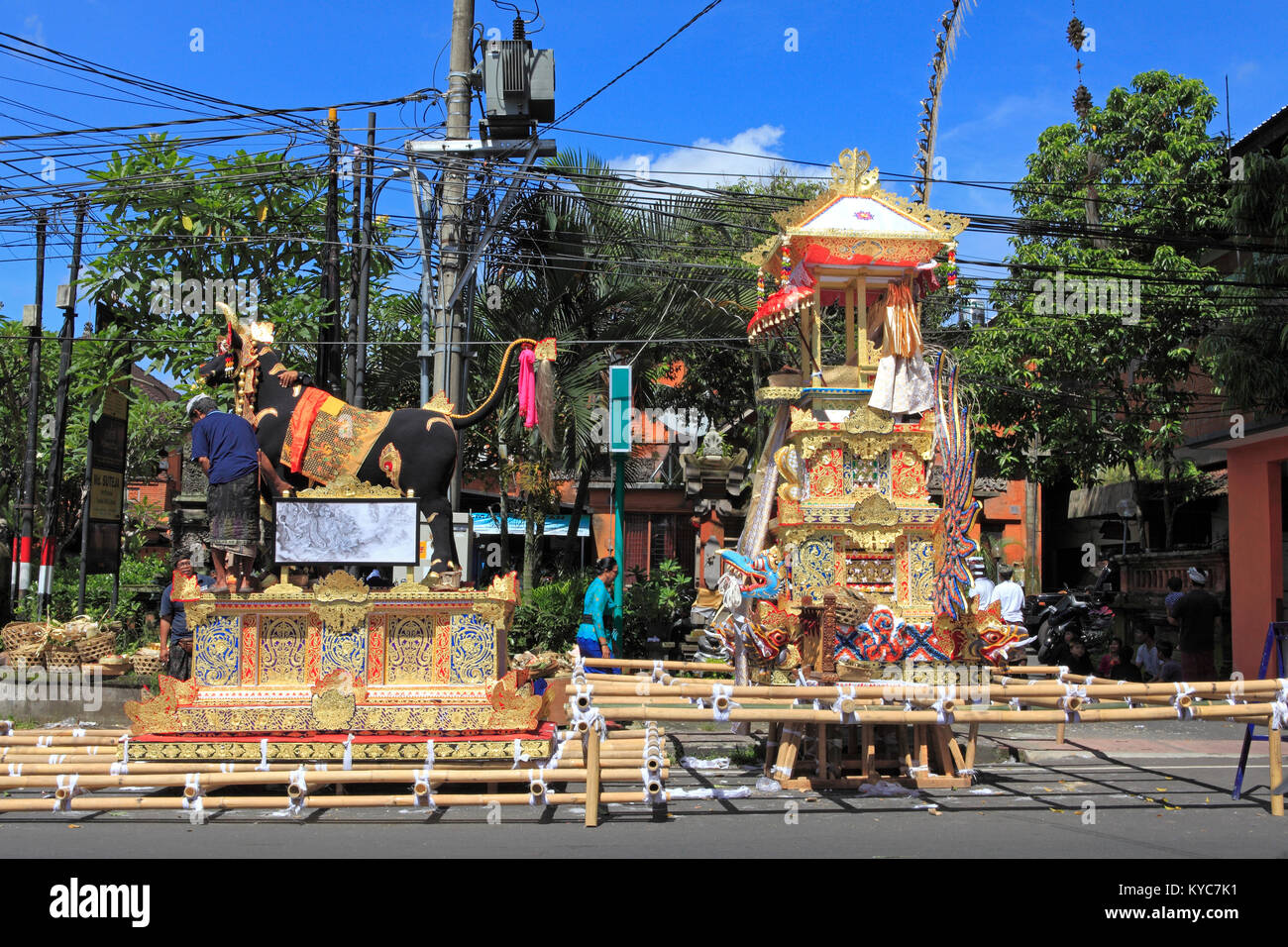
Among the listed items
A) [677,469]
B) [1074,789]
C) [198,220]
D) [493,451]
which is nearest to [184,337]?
[198,220]

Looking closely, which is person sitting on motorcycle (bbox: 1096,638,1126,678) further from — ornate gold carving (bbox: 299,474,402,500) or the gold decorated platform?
ornate gold carving (bbox: 299,474,402,500)

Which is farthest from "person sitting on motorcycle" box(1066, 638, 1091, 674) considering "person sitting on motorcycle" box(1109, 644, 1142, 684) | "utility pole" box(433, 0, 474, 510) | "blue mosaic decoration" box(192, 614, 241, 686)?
"blue mosaic decoration" box(192, 614, 241, 686)

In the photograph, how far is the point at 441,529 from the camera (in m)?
9.09

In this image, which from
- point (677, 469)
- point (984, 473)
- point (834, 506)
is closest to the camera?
point (834, 506)

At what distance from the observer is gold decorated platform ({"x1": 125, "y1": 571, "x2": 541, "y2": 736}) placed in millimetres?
8094

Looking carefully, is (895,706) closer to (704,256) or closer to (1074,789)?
(1074,789)

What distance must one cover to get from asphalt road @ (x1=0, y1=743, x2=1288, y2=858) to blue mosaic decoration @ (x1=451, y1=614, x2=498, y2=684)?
1.07 m

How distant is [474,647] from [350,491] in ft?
5.59

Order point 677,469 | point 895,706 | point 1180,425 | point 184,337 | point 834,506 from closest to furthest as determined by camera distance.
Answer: point 895,706
point 834,506
point 184,337
point 1180,425
point 677,469

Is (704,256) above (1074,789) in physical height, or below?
above

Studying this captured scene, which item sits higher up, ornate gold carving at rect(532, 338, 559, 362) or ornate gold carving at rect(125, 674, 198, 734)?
ornate gold carving at rect(532, 338, 559, 362)

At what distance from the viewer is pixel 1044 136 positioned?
19.1m

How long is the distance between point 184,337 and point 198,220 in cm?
173

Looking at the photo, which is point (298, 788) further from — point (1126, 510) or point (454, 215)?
point (1126, 510)
